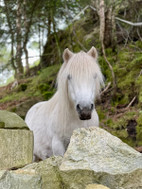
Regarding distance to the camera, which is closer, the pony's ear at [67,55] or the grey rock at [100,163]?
the grey rock at [100,163]

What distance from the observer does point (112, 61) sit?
8297 mm

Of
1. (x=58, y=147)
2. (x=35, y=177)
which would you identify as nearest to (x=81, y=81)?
(x=58, y=147)

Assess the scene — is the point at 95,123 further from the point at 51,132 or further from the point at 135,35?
the point at 135,35

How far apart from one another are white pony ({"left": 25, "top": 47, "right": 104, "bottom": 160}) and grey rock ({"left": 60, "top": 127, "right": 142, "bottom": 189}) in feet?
2.42

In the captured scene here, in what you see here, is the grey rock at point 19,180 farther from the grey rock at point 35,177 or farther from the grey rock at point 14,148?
the grey rock at point 14,148

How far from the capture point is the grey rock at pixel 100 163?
2.24 metres

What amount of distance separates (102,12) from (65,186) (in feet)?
21.1

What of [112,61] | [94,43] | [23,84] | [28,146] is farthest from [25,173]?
[23,84]

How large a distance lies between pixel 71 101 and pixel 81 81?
0.41m

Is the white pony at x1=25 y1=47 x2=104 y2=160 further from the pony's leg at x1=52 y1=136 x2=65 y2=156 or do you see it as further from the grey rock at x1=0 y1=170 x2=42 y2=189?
the grey rock at x1=0 y1=170 x2=42 y2=189

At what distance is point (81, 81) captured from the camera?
367 centimetres

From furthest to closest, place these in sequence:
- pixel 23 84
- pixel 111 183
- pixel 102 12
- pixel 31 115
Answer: pixel 23 84
pixel 102 12
pixel 31 115
pixel 111 183

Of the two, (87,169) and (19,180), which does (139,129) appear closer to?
(87,169)

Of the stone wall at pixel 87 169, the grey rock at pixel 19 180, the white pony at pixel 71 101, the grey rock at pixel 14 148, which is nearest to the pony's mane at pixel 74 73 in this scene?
the white pony at pixel 71 101
